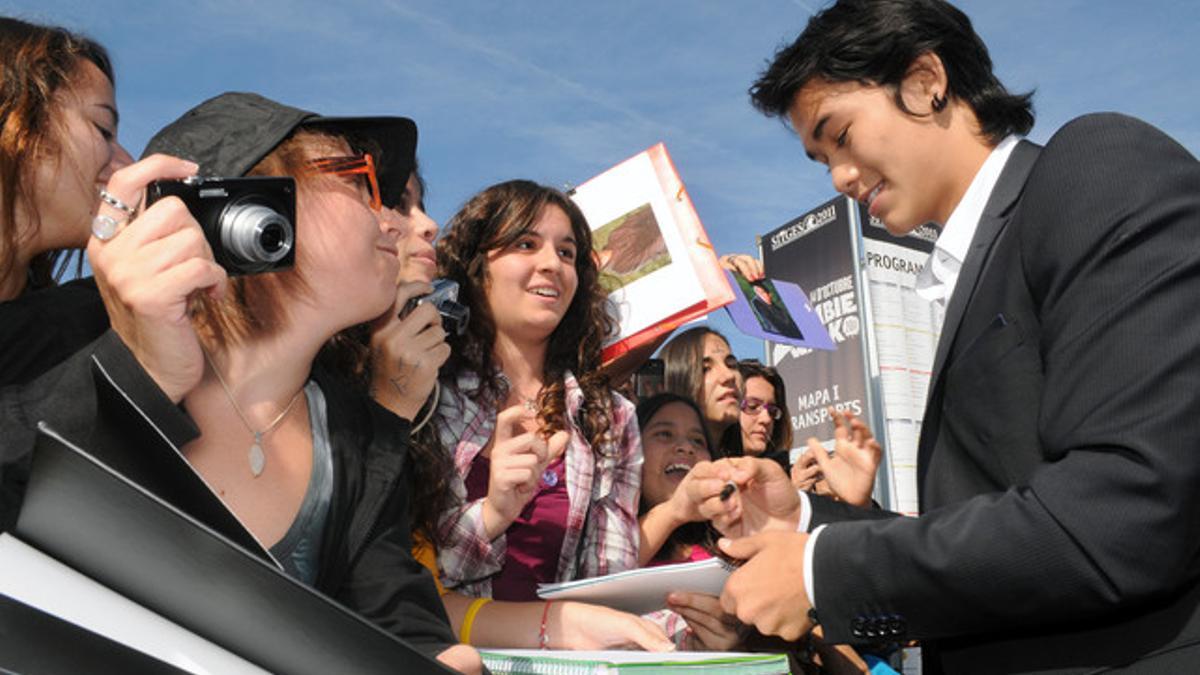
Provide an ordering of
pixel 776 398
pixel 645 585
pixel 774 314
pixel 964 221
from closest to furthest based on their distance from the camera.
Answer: pixel 964 221, pixel 645 585, pixel 774 314, pixel 776 398

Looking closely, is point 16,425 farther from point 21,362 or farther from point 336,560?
point 336,560

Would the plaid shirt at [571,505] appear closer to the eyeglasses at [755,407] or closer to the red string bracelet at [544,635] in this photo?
the red string bracelet at [544,635]

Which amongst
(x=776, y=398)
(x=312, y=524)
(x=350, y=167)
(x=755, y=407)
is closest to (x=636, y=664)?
(x=312, y=524)

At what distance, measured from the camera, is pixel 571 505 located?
313 centimetres

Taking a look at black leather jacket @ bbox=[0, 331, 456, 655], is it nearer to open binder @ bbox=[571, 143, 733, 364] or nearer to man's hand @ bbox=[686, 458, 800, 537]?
man's hand @ bbox=[686, 458, 800, 537]

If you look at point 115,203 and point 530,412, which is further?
point 530,412

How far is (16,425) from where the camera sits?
1446mm

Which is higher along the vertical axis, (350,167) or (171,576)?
(350,167)

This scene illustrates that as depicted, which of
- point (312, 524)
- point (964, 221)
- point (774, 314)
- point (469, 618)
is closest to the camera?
point (312, 524)

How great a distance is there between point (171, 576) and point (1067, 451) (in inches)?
58.3

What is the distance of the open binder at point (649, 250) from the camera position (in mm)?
3434

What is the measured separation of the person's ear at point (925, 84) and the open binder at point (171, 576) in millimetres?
2199

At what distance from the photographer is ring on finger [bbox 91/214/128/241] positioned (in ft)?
4.69

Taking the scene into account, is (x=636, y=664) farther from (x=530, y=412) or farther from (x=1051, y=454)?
(x=530, y=412)
